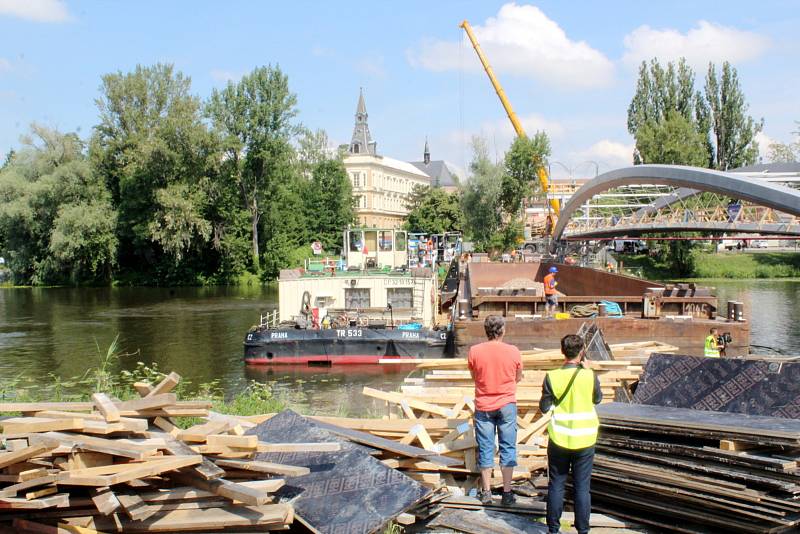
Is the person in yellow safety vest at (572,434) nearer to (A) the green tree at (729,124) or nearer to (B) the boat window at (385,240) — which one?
(B) the boat window at (385,240)

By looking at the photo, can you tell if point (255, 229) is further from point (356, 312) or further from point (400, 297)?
point (356, 312)

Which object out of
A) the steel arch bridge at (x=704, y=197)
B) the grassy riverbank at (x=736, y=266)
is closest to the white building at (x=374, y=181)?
the grassy riverbank at (x=736, y=266)

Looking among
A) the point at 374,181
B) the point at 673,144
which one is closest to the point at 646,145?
the point at 673,144

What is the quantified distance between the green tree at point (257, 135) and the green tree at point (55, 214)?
11680mm

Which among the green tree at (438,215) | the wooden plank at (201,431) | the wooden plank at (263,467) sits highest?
the green tree at (438,215)

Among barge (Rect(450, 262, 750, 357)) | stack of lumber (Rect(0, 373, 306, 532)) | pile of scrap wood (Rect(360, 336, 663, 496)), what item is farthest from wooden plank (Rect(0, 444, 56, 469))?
barge (Rect(450, 262, 750, 357))

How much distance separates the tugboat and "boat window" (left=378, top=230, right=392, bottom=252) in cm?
4

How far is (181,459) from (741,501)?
4.31 meters

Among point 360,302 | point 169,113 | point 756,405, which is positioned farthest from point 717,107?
point 756,405

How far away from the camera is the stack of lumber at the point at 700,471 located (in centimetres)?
563

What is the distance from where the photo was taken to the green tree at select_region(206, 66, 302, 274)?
6369 cm

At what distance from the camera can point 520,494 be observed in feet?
22.9

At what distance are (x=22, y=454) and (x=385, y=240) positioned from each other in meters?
26.7

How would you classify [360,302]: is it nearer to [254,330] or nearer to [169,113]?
[254,330]
